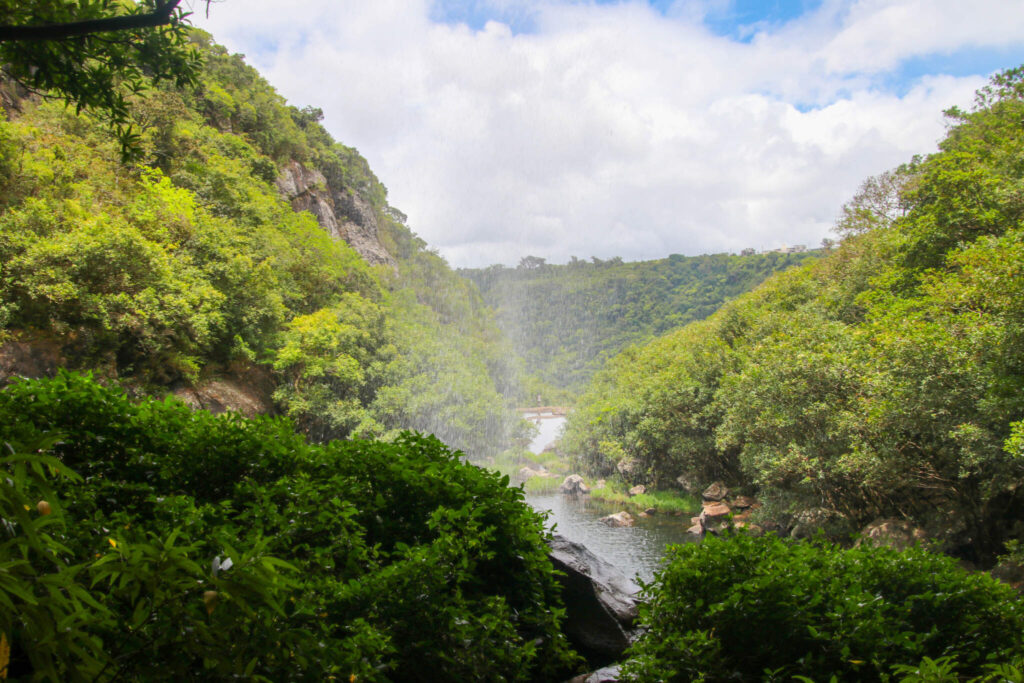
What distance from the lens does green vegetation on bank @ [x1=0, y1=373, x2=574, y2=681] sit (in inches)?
60.1

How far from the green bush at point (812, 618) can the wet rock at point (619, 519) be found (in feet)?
72.7

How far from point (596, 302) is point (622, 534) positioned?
2657 inches

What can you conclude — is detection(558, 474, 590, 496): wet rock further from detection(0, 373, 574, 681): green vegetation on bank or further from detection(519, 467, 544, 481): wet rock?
detection(0, 373, 574, 681): green vegetation on bank

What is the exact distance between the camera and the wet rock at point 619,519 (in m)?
25.1

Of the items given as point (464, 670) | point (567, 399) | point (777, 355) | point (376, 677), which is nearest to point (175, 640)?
point (376, 677)

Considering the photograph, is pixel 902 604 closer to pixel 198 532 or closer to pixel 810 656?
pixel 810 656

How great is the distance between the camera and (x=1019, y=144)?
1686 cm

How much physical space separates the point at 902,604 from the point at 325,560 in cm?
351

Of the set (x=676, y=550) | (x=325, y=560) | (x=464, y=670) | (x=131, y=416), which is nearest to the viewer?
(x=325, y=560)

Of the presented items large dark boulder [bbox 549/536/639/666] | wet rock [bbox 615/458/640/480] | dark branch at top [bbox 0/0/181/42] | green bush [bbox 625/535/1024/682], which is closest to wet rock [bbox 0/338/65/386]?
large dark boulder [bbox 549/536/639/666]

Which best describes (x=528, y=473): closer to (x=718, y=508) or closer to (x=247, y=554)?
(x=718, y=508)

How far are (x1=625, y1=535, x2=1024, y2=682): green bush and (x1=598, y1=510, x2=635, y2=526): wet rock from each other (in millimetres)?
22150

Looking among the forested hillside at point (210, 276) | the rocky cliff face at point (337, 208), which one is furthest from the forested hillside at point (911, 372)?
the rocky cliff face at point (337, 208)

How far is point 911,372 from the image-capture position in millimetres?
12195
